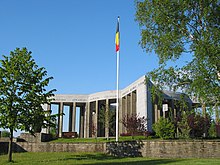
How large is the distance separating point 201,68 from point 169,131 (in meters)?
13.2

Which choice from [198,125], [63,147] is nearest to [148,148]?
[63,147]

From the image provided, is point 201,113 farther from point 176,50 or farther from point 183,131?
point 183,131

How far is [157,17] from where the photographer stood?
1784 centimetres

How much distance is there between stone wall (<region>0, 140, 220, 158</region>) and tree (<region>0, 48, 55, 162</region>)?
6852mm

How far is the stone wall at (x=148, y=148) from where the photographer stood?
2031 cm

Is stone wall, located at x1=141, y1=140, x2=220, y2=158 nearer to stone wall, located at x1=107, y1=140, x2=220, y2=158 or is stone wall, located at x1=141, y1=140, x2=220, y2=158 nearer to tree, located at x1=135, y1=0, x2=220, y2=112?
stone wall, located at x1=107, y1=140, x2=220, y2=158

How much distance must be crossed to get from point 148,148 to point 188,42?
9.51 metres

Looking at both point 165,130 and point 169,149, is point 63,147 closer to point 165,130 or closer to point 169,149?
point 165,130

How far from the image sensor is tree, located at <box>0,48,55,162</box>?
1969cm

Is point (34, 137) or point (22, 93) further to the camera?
point (34, 137)

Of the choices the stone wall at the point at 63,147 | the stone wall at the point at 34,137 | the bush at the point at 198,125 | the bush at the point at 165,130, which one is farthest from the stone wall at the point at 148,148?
the bush at the point at 198,125

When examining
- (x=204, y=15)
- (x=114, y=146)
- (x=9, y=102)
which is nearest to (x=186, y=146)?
(x=114, y=146)

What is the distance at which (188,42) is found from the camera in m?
17.7

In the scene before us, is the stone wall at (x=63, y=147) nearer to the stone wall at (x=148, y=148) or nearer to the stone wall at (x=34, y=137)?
the stone wall at (x=148, y=148)
